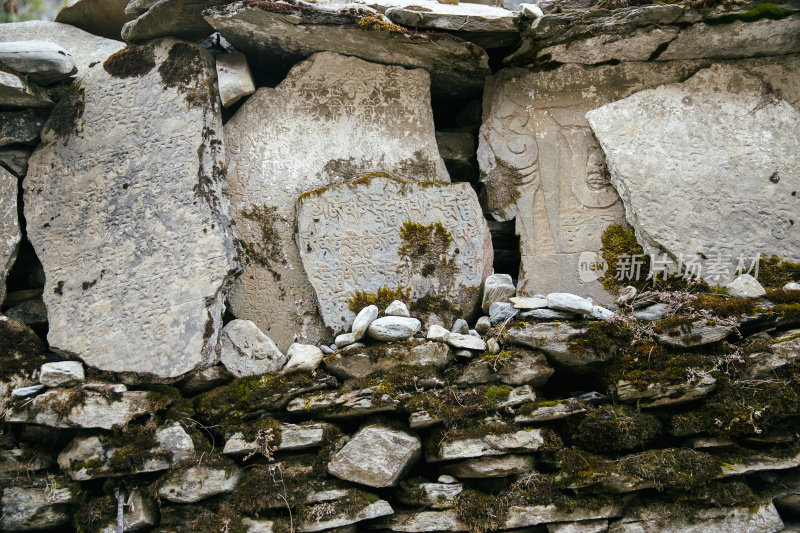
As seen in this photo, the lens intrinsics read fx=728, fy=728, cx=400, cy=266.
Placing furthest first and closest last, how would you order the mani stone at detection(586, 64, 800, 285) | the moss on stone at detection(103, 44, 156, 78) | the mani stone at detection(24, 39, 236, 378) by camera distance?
the moss on stone at detection(103, 44, 156, 78) < the mani stone at detection(586, 64, 800, 285) < the mani stone at detection(24, 39, 236, 378)

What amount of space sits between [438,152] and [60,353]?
3.45 metres

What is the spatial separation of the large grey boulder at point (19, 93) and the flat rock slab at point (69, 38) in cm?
48

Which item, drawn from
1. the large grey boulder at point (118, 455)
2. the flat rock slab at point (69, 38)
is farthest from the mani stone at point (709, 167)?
the flat rock slab at point (69, 38)

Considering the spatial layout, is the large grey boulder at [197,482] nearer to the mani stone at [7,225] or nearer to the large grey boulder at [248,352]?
the large grey boulder at [248,352]

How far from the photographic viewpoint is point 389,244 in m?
5.86

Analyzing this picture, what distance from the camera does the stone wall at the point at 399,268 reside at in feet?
16.3

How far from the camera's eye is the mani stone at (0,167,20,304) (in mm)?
5727

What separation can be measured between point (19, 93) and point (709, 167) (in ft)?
18.5

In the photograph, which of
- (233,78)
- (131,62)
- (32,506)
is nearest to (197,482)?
(32,506)

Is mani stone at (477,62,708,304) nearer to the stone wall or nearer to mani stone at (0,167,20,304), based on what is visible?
the stone wall

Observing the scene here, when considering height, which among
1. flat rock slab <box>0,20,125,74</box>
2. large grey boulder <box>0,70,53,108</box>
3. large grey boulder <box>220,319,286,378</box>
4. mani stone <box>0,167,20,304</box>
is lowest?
large grey boulder <box>220,319,286,378</box>

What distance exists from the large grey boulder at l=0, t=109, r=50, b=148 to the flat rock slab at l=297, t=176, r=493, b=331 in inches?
90.9

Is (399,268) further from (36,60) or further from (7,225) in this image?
(36,60)

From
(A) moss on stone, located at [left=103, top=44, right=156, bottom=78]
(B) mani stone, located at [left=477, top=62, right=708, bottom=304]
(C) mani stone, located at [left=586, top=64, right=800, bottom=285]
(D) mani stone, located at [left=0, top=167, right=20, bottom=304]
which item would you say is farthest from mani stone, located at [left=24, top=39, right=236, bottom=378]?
(C) mani stone, located at [left=586, top=64, right=800, bottom=285]
